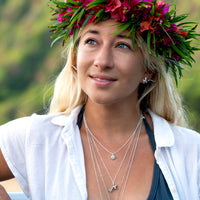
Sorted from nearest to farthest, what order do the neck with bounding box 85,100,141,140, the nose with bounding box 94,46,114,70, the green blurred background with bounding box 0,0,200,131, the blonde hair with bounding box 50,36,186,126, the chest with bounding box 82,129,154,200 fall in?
1. the nose with bounding box 94,46,114,70
2. the chest with bounding box 82,129,154,200
3. the neck with bounding box 85,100,141,140
4. the blonde hair with bounding box 50,36,186,126
5. the green blurred background with bounding box 0,0,200,131

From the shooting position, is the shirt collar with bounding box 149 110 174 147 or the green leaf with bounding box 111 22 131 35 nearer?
the green leaf with bounding box 111 22 131 35

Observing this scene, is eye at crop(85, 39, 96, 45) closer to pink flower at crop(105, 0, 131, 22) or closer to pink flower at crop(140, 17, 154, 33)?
pink flower at crop(105, 0, 131, 22)

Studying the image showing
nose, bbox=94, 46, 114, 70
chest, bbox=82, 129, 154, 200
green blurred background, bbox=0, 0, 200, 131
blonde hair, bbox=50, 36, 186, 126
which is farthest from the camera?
green blurred background, bbox=0, 0, 200, 131

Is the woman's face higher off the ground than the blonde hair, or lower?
higher

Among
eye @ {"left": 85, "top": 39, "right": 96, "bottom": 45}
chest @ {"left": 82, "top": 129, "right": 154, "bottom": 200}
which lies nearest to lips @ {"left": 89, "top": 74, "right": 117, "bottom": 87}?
eye @ {"left": 85, "top": 39, "right": 96, "bottom": 45}

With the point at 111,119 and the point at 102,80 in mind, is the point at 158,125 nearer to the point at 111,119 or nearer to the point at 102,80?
the point at 111,119

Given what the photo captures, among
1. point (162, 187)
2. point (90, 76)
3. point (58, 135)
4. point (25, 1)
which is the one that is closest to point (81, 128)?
point (58, 135)

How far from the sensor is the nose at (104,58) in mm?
2752

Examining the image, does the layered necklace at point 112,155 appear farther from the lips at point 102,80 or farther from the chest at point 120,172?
the lips at point 102,80

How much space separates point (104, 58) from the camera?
2764mm

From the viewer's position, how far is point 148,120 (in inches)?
128

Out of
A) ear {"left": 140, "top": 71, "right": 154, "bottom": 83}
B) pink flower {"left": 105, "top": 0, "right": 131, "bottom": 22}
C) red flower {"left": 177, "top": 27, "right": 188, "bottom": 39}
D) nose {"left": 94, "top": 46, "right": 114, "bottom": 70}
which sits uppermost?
pink flower {"left": 105, "top": 0, "right": 131, "bottom": 22}

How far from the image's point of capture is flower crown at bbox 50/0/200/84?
9.15ft

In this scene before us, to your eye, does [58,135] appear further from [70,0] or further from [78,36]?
[70,0]
